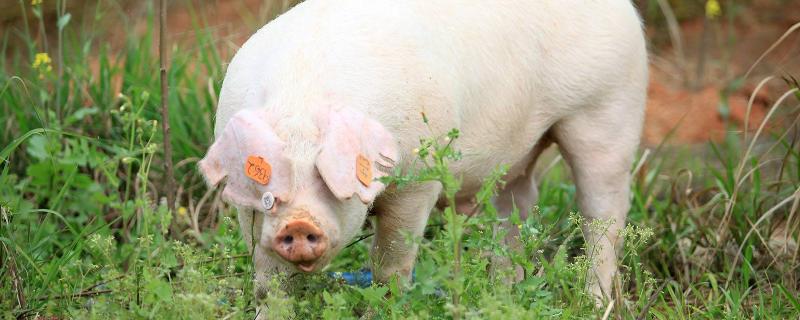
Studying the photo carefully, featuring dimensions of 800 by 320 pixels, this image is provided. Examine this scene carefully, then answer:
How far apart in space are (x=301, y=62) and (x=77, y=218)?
1.87 metres

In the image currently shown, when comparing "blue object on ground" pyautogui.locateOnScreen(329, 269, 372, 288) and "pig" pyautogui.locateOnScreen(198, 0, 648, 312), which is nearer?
"pig" pyautogui.locateOnScreen(198, 0, 648, 312)

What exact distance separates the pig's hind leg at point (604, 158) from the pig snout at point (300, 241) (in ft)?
5.02


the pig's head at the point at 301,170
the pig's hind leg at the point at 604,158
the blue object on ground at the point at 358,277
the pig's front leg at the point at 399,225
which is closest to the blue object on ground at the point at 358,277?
the blue object on ground at the point at 358,277

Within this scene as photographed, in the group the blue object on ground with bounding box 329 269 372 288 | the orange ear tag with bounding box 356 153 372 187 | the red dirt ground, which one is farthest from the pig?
the red dirt ground

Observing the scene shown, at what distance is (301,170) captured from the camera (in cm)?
305

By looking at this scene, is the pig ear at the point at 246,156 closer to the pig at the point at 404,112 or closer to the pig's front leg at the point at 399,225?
the pig at the point at 404,112

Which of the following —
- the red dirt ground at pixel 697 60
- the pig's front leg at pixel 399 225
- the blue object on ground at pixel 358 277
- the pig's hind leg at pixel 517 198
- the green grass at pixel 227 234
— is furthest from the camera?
the red dirt ground at pixel 697 60

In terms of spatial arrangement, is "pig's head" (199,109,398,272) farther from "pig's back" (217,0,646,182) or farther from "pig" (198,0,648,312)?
"pig's back" (217,0,646,182)

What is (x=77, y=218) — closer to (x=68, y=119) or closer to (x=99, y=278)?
(x=68, y=119)

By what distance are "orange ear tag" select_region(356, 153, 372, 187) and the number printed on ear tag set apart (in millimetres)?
213

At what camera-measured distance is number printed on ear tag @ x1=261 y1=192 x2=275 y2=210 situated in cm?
302

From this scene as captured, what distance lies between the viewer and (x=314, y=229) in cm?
302

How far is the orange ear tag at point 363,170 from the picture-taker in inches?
120

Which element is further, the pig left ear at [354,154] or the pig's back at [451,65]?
the pig's back at [451,65]
